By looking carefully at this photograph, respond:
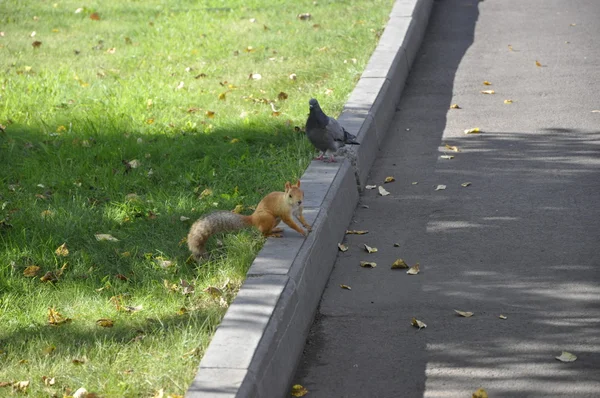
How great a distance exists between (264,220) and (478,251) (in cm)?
145

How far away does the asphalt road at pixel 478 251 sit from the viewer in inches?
184

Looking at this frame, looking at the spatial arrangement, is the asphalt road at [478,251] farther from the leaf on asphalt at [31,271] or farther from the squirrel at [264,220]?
the leaf on asphalt at [31,271]

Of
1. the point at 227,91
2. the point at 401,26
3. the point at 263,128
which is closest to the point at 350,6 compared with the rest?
the point at 401,26

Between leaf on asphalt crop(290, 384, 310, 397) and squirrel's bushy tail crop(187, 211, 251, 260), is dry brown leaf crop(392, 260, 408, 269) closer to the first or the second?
squirrel's bushy tail crop(187, 211, 251, 260)

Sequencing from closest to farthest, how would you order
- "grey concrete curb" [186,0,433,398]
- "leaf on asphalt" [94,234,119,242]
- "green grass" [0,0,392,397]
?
"grey concrete curb" [186,0,433,398]
"green grass" [0,0,392,397]
"leaf on asphalt" [94,234,119,242]

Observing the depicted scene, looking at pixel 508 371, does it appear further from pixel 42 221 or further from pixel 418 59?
pixel 418 59

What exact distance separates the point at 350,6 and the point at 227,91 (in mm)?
4127

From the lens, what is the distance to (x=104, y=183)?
286 inches

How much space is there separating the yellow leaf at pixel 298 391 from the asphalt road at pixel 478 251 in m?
0.05

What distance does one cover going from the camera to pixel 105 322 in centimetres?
506

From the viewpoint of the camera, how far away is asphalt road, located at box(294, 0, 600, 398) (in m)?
4.68

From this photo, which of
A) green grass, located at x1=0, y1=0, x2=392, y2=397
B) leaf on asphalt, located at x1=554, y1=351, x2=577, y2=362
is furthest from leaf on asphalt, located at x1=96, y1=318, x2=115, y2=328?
leaf on asphalt, located at x1=554, y1=351, x2=577, y2=362

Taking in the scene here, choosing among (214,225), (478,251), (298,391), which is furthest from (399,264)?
(298,391)

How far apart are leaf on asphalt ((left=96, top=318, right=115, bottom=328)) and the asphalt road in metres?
1.06
